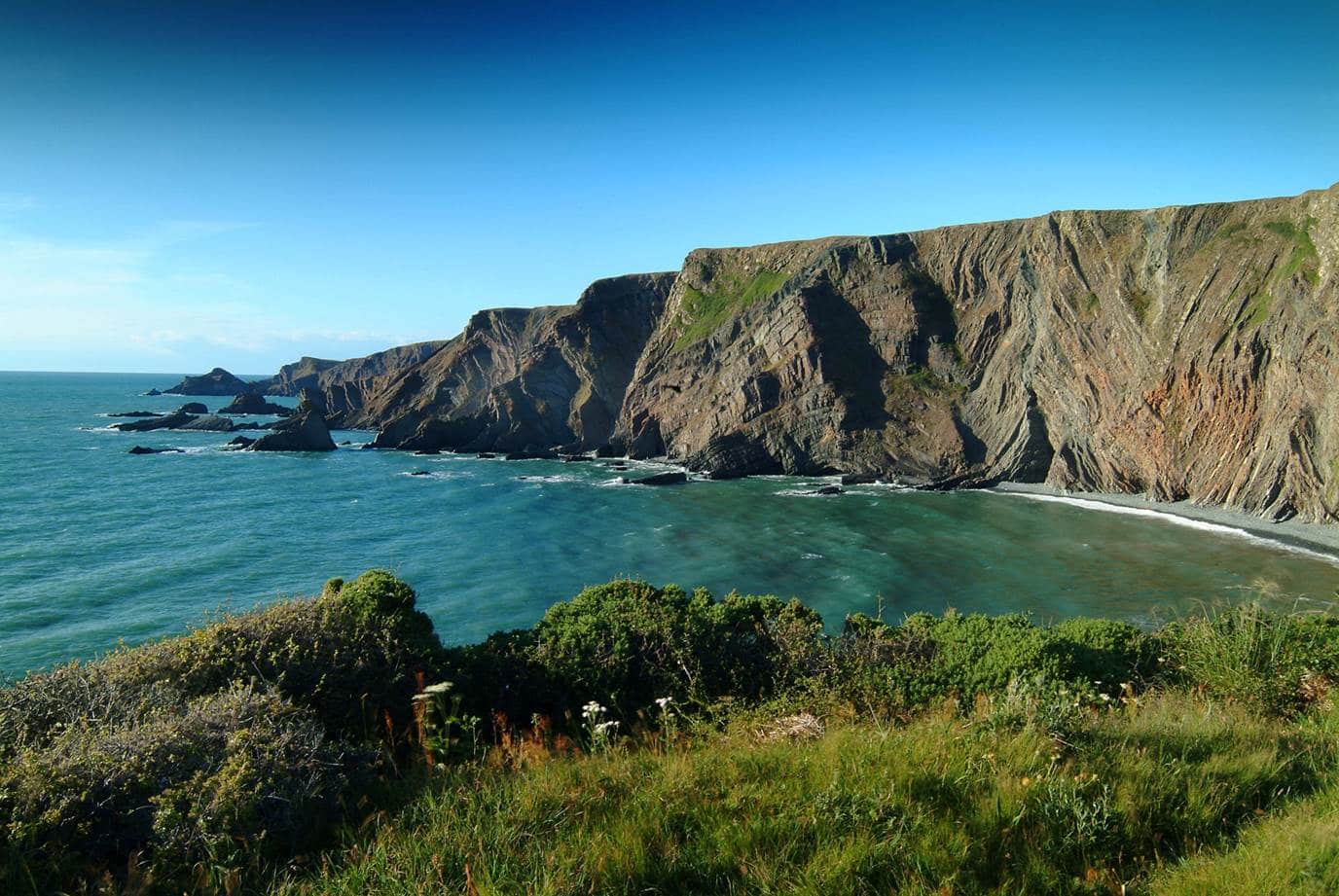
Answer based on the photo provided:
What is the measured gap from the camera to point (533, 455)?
3233 inches

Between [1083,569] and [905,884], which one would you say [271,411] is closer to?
[1083,569]

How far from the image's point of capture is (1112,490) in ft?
171

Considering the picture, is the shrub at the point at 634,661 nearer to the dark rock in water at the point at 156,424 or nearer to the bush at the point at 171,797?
the bush at the point at 171,797

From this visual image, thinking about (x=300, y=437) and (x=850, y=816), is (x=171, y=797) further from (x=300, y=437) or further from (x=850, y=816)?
(x=300, y=437)

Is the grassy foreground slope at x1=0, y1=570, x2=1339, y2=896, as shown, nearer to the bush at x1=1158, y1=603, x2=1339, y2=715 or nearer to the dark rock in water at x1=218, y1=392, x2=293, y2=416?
the bush at x1=1158, y1=603, x2=1339, y2=715

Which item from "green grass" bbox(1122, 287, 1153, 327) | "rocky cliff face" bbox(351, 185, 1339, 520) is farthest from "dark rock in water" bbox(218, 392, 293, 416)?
"green grass" bbox(1122, 287, 1153, 327)

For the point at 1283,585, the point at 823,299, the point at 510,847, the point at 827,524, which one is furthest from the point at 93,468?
the point at 1283,585

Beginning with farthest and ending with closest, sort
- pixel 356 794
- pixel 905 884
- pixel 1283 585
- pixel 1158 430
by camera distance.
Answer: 1. pixel 1158 430
2. pixel 1283 585
3. pixel 356 794
4. pixel 905 884

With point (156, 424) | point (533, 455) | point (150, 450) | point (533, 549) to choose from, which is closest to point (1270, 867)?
point (533, 549)

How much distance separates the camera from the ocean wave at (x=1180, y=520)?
36.4 metres

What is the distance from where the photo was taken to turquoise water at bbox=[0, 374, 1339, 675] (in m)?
29.5

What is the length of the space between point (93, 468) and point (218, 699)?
71.7 m

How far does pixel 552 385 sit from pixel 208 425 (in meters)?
50.1

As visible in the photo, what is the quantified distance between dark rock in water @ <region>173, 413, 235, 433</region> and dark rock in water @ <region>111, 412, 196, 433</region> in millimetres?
1044
